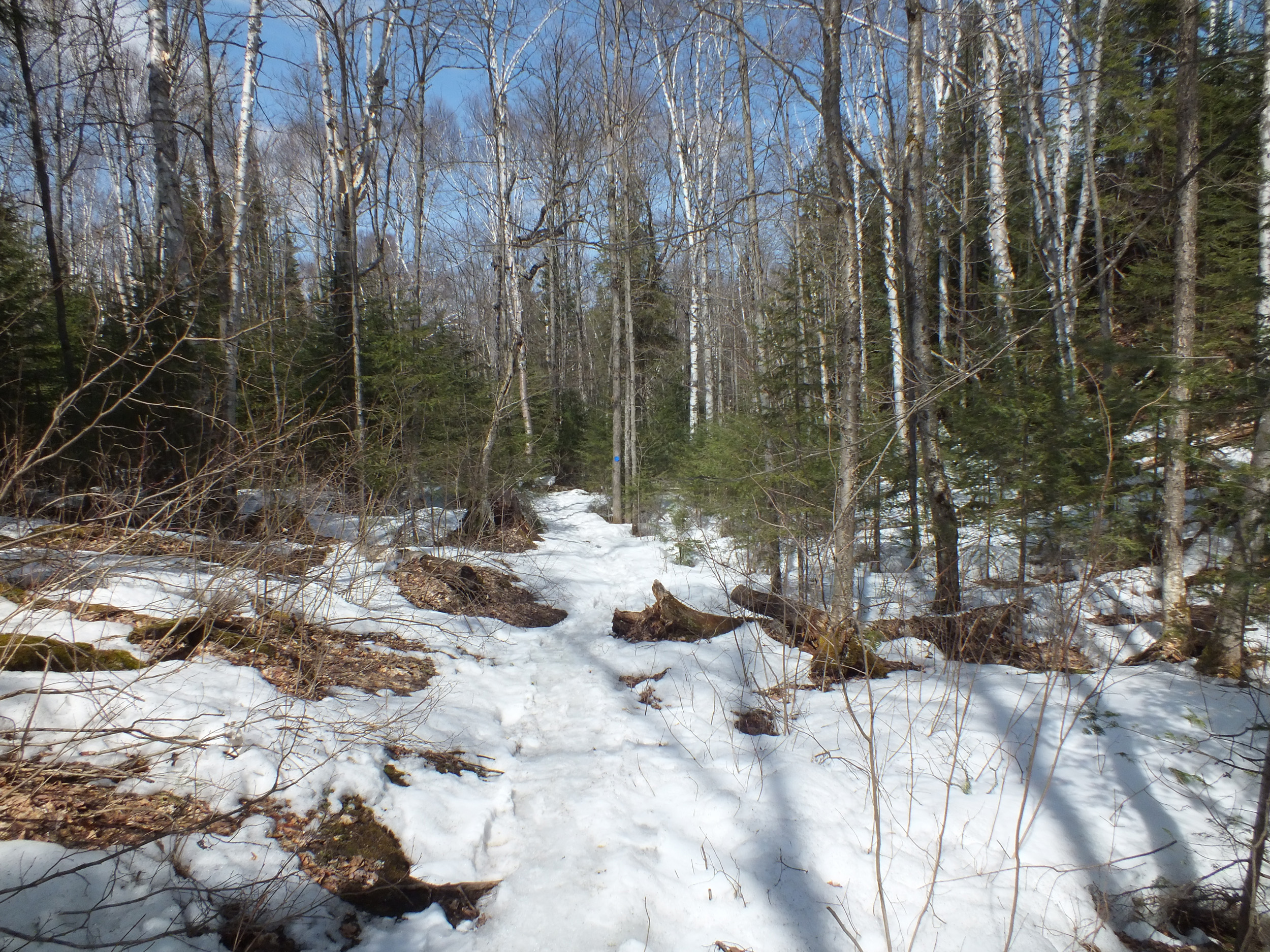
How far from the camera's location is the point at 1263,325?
4.05 metres

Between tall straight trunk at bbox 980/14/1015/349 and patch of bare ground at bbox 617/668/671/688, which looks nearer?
patch of bare ground at bbox 617/668/671/688

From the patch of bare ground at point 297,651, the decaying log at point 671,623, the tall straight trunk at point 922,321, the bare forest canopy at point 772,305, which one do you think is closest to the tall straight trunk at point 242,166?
the bare forest canopy at point 772,305

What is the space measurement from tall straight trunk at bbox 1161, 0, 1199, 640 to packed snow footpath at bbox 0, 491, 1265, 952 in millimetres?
955

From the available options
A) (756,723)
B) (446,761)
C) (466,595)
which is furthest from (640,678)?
(466,595)

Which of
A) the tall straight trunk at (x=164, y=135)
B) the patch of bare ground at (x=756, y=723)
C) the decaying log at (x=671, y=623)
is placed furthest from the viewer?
the tall straight trunk at (x=164, y=135)

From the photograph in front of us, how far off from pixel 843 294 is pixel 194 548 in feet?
18.5

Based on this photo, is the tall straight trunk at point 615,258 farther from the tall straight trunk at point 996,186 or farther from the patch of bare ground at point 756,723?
the patch of bare ground at point 756,723

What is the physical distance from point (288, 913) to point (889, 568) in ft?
24.3

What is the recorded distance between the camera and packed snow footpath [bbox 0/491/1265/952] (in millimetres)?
2688

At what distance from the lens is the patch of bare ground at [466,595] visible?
7.18m

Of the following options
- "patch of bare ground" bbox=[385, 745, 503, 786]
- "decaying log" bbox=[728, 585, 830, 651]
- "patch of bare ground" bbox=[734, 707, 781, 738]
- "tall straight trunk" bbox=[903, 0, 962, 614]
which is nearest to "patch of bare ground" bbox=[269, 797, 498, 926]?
"patch of bare ground" bbox=[385, 745, 503, 786]

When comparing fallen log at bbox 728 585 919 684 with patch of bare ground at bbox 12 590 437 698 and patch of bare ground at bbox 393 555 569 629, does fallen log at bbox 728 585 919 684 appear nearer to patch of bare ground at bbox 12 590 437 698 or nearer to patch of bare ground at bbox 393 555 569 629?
patch of bare ground at bbox 393 555 569 629

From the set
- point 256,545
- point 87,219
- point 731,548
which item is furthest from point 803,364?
point 87,219

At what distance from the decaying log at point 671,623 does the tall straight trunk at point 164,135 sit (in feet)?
23.6
